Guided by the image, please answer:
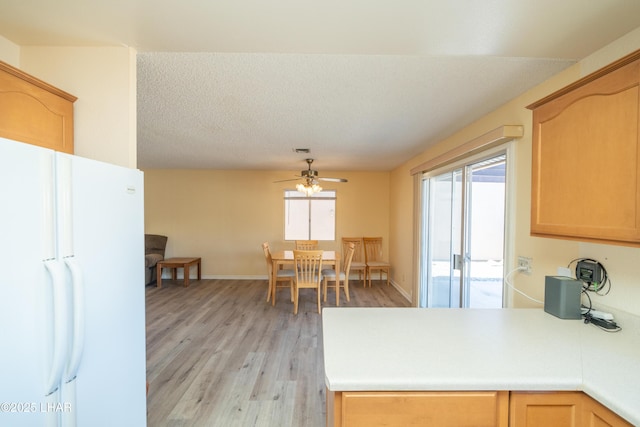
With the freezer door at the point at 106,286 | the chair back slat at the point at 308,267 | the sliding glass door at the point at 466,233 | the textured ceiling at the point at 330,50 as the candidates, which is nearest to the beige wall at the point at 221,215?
the chair back slat at the point at 308,267

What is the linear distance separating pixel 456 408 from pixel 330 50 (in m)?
1.68

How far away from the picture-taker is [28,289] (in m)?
0.80

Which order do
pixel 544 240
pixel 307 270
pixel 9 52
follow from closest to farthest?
pixel 9 52, pixel 544 240, pixel 307 270

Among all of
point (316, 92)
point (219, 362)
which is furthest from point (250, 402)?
point (316, 92)

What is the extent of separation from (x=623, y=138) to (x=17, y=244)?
6.91 feet

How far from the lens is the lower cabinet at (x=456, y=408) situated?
0.94 meters

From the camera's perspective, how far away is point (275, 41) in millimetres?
1364

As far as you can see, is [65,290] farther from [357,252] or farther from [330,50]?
[357,252]

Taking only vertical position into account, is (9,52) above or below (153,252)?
above

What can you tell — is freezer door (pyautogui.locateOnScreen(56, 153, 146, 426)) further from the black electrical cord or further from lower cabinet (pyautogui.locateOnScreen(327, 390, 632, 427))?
the black electrical cord

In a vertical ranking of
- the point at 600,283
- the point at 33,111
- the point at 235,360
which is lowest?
the point at 235,360

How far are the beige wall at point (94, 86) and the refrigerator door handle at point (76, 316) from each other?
0.76 metres

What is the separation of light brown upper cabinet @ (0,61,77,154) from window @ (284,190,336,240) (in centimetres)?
451

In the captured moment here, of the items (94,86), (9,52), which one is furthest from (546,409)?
(9,52)
